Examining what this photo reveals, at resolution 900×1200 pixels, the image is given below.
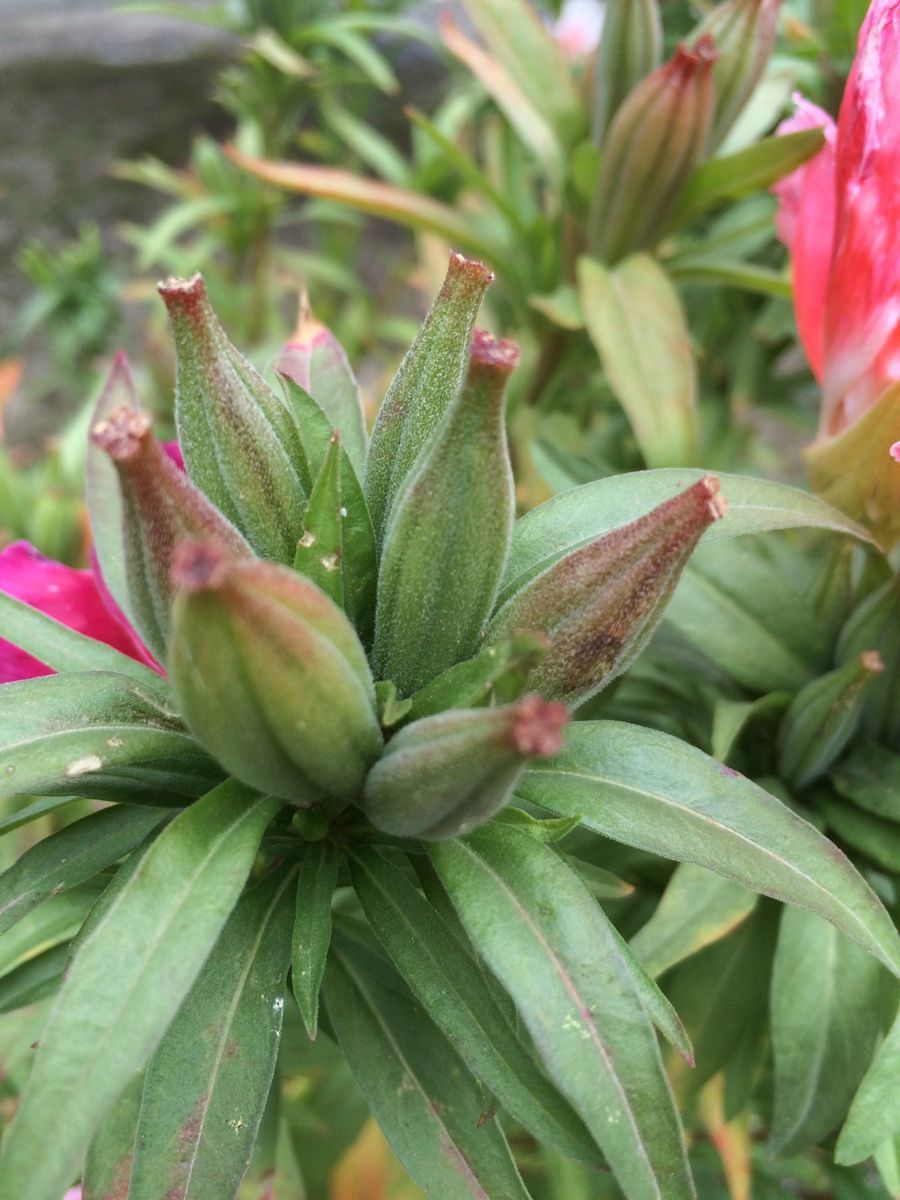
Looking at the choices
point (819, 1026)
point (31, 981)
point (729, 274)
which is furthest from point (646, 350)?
point (31, 981)

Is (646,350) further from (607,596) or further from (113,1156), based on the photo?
(113,1156)

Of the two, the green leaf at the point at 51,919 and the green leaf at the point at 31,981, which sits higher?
the green leaf at the point at 51,919

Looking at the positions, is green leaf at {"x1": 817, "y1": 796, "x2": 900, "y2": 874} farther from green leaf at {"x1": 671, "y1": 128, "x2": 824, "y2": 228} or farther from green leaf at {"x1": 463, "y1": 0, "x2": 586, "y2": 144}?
green leaf at {"x1": 463, "y1": 0, "x2": 586, "y2": 144}

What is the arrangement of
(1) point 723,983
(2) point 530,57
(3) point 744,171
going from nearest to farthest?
1. (1) point 723,983
2. (3) point 744,171
3. (2) point 530,57

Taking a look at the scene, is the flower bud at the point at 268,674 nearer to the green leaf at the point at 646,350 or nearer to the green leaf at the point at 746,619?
the green leaf at the point at 746,619

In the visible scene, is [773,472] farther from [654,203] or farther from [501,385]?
[501,385]

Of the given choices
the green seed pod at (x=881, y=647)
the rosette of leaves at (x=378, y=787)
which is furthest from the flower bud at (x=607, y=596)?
the green seed pod at (x=881, y=647)
